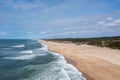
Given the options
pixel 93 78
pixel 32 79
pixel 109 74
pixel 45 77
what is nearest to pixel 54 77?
pixel 45 77

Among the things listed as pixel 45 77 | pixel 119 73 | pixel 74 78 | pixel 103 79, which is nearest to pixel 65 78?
pixel 74 78

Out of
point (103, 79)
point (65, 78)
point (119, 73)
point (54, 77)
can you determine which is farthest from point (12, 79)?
point (119, 73)

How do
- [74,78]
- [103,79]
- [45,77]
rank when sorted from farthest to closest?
1. [45,77]
2. [74,78]
3. [103,79]

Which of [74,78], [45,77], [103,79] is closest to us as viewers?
[103,79]

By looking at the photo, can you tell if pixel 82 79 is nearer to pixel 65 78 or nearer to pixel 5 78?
pixel 65 78

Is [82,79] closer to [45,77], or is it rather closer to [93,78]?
[93,78]

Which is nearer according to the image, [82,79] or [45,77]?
[82,79]

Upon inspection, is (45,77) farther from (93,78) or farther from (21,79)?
(93,78)

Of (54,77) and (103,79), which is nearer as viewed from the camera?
(103,79)
